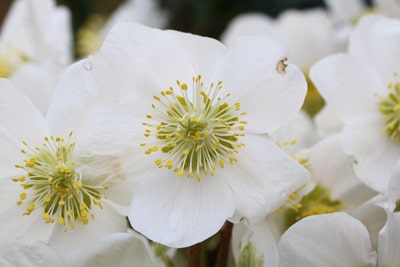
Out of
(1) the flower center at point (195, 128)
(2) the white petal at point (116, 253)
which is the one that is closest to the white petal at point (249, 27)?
(1) the flower center at point (195, 128)

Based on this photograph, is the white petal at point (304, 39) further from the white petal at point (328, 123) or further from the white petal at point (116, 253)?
the white petal at point (116, 253)

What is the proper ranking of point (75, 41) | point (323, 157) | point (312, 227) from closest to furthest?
point (312, 227), point (323, 157), point (75, 41)

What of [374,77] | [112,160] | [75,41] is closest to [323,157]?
[374,77]

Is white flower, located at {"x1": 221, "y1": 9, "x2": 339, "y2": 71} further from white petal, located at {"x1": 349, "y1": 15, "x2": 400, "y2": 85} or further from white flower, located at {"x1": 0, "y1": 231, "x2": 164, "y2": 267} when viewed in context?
white flower, located at {"x1": 0, "y1": 231, "x2": 164, "y2": 267}

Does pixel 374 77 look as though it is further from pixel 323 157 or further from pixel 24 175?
pixel 24 175

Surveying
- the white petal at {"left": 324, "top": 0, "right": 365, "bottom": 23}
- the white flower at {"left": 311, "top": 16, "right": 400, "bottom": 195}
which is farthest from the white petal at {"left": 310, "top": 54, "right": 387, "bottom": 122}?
the white petal at {"left": 324, "top": 0, "right": 365, "bottom": 23}
